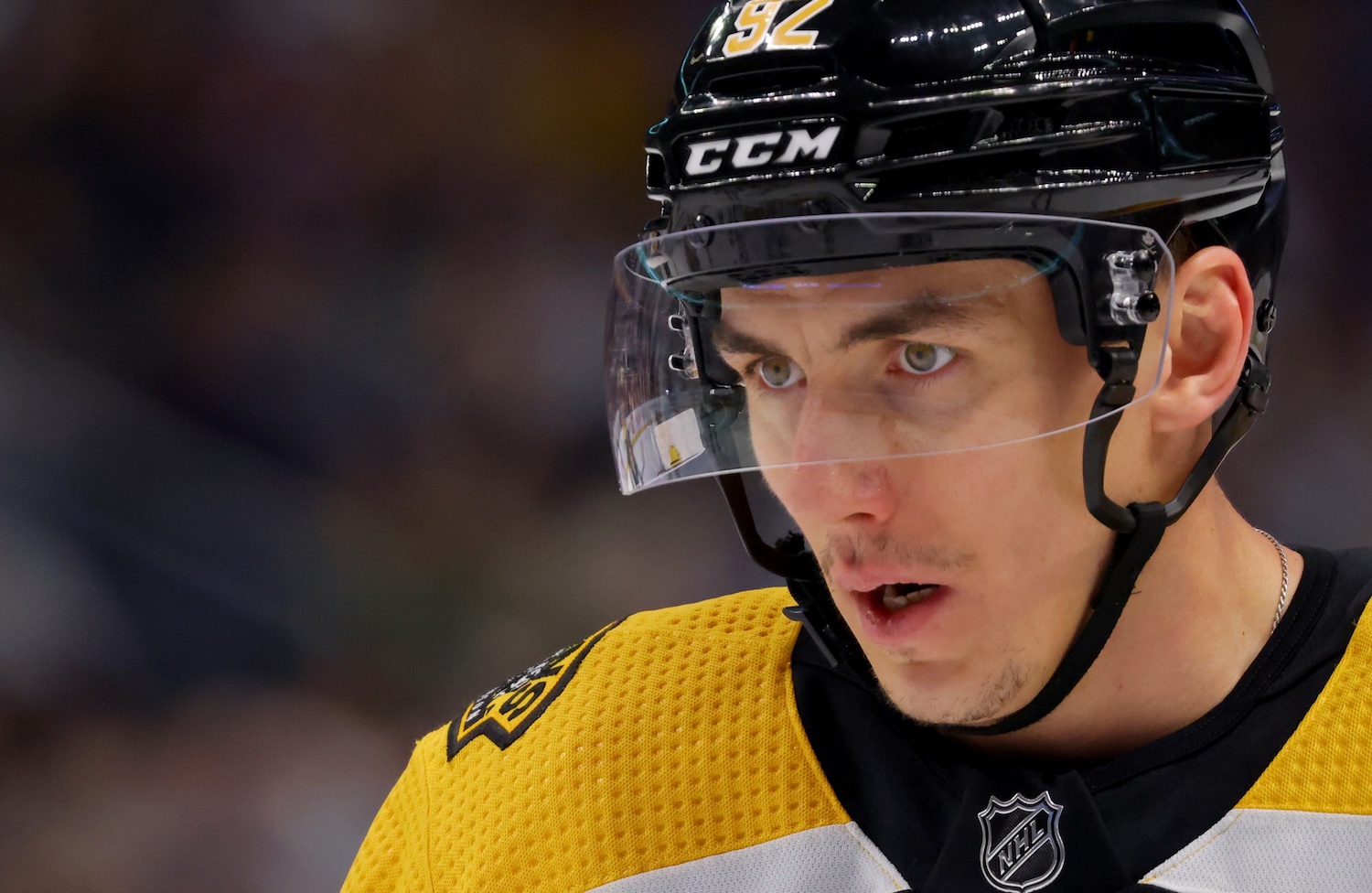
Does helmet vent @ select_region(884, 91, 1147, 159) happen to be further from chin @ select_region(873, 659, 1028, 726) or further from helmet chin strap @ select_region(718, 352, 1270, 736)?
chin @ select_region(873, 659, 1028, 726)

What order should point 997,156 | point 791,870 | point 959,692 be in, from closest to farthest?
1. point 997,156
2. point 959,692
3. point 791,870

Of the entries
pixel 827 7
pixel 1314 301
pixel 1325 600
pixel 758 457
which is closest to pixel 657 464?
pixel 758 457

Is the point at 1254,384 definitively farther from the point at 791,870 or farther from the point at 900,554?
the point at 791,870

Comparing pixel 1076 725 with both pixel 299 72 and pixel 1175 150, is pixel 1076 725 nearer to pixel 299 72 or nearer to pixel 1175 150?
pixel 1175 150

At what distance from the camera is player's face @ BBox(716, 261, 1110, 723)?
126 cm

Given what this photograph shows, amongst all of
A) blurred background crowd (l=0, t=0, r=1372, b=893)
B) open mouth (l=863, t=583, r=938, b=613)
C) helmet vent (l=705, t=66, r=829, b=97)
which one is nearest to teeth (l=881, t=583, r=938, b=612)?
open mouth (l=863, t=583, r=938, b=613)

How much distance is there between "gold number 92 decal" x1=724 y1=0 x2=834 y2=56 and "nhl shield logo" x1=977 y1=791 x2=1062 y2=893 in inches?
28.1

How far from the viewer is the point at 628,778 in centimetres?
155

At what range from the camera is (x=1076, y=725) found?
4.69ft

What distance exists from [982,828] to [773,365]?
47cm

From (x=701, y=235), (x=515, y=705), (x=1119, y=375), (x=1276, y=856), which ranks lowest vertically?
(x=1276, y=856)

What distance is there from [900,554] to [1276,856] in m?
0.42

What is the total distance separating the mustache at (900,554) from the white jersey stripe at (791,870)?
12.1 inches

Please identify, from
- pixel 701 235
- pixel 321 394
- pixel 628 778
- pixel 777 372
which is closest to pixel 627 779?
pixel 628 778
